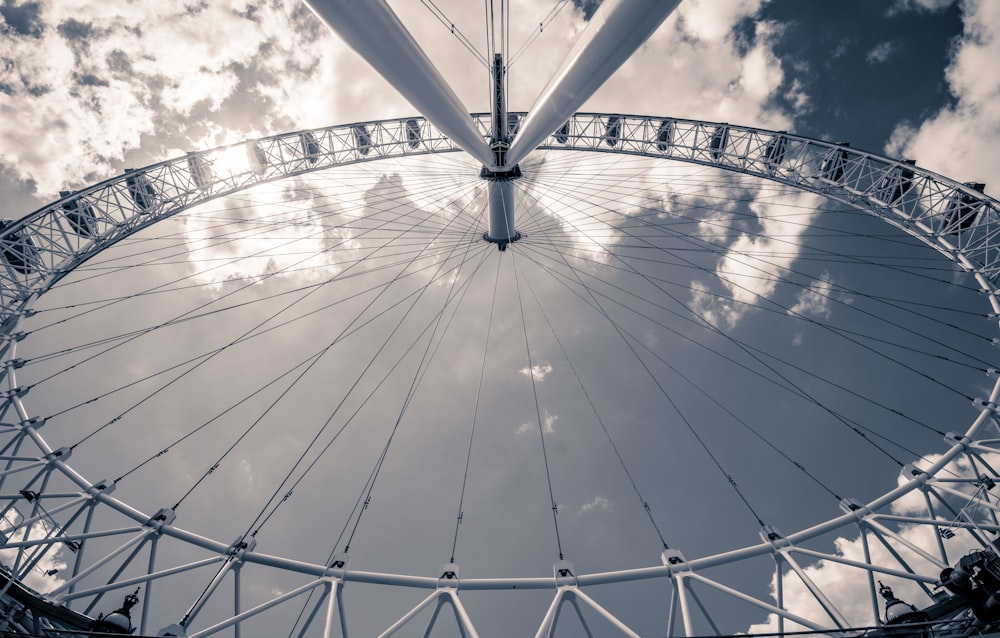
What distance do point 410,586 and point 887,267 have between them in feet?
79.8

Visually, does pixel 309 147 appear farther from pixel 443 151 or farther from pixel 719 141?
pixel 719 141

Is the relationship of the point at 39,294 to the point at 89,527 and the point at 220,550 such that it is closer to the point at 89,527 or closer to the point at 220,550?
the point at 89,527

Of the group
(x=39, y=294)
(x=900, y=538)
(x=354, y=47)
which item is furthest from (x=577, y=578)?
(x=39, y=294)

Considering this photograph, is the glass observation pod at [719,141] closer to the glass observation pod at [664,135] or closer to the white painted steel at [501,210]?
the glass observation pod at [664,135]

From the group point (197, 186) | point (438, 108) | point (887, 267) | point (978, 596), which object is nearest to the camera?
point (978, 596)

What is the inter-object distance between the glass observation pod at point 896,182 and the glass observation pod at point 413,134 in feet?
93.2

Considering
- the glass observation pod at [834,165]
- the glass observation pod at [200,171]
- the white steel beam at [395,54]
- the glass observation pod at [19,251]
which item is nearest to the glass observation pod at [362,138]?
the glass observation pod at [200,171]

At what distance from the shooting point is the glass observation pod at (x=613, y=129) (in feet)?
112

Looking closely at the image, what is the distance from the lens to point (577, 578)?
55.2 ft

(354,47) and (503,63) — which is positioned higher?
(503,63)

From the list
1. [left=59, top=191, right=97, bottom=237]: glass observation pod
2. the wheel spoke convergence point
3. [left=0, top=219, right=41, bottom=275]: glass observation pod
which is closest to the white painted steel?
the wheel spoke convergence point

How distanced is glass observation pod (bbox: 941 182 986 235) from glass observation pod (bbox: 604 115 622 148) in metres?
18.6

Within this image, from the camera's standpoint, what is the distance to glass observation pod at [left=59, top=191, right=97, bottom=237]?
82.3 ft

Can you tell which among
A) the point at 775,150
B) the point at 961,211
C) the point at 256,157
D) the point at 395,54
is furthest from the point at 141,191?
the point at 961,211
